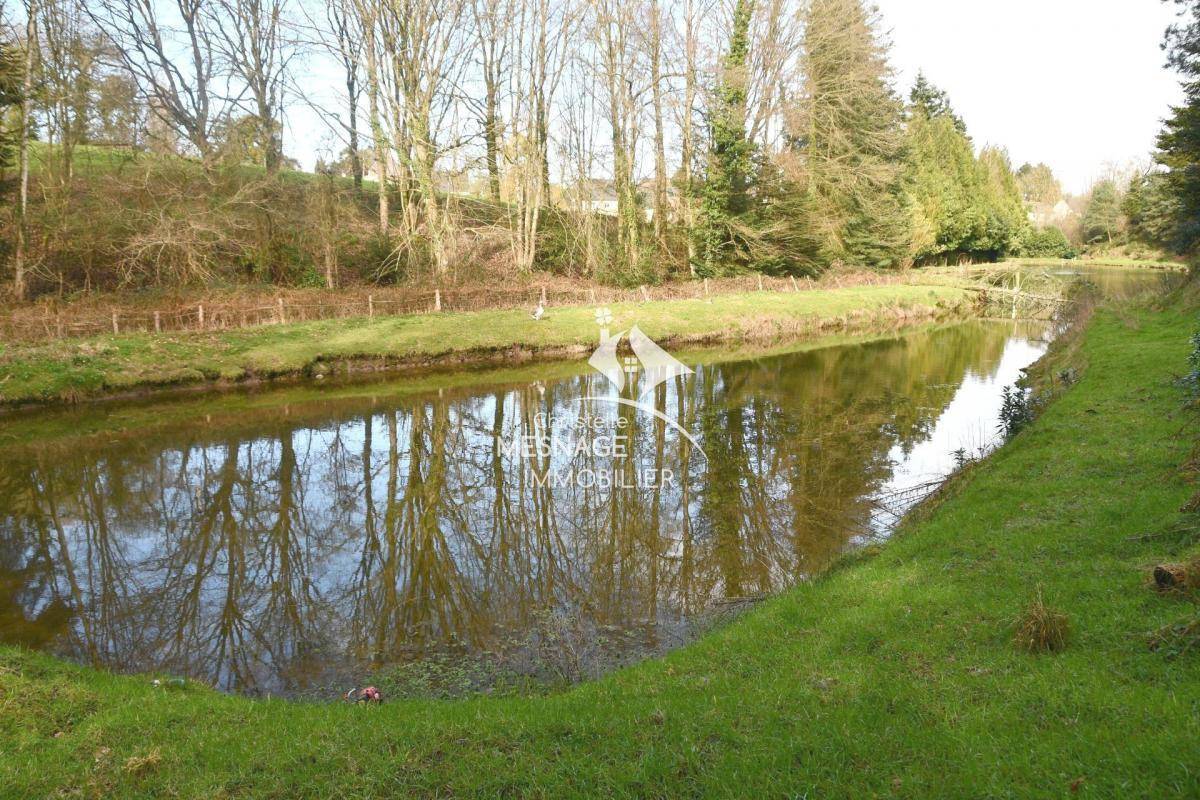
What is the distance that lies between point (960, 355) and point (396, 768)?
25.2m

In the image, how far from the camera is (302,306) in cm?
2270

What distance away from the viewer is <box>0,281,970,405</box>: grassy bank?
55.7 ft

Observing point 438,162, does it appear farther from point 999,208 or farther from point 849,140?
point 999,208

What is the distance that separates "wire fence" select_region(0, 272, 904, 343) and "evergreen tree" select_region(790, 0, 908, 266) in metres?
8.47

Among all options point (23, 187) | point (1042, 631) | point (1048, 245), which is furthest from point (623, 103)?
point (1048, 245)

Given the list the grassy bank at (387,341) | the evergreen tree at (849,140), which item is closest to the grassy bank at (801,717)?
the grassy bank at (387,341)

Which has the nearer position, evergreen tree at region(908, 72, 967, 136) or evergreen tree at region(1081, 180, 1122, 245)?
evergreen tree at region(908, 72, 967, 136)

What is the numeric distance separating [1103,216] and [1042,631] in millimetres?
81397

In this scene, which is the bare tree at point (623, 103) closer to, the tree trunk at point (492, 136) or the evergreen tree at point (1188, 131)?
the tree trunk at point (492, 136)

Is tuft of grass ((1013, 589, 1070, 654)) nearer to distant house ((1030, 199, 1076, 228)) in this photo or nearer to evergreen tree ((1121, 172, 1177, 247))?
evergreen tree ((1121, 172, 1177, 247))

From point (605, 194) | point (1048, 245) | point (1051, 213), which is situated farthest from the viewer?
point (1051, 213)

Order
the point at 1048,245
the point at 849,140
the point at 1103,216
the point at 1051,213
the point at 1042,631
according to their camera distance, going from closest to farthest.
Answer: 1. the point at 1042,631
2. the point at 849,140
3. the point at 1048,245
4. the point at 1103,216
5. the point at 1051,213

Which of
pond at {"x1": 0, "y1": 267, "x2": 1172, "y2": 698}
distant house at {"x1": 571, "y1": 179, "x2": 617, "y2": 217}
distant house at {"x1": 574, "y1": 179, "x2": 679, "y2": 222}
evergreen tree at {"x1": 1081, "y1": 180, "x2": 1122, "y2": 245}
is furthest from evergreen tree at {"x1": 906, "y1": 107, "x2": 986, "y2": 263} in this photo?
Result: pond at {"x1": 0, "y1": 267, "x2": 1172, "y2": 698}

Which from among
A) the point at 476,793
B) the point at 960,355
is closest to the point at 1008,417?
the point at 476,793
